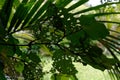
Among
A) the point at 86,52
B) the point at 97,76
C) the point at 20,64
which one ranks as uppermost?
the point at 86,52

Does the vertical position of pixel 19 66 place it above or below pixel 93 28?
below

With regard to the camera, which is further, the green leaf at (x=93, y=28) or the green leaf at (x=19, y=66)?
the green leaf at (x=19, y=66)

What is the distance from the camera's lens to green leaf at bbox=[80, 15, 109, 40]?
0.58m

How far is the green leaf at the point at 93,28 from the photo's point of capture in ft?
1.91

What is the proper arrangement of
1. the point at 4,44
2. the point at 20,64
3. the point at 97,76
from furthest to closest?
the point at 97,76 < the point at 20,64 < the point at 4,44

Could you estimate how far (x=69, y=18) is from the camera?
2.10 feet

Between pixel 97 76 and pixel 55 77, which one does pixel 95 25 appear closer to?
pixel 55 77

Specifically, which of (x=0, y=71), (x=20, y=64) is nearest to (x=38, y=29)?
(x=0, y=71)

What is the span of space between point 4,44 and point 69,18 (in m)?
0.15

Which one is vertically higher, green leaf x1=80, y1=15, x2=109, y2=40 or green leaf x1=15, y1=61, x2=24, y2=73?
green leaf x1=80, y1=15, x2=109, y2=40

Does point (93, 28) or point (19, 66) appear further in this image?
point (19, 66)

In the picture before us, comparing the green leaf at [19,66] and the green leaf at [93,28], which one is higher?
the green leaf at [93,28]

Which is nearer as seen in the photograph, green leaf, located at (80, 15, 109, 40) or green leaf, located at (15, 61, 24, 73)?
green leaf, located at (80, 15, 109, 40)

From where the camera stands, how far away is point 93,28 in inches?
23.0
